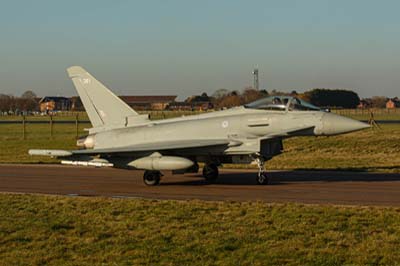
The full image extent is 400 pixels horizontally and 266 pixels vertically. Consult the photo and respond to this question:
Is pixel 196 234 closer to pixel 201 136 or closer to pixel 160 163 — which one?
pixel 160 163

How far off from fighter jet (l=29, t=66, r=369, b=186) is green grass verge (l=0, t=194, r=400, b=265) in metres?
4.46

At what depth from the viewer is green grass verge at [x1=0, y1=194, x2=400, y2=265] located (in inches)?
366

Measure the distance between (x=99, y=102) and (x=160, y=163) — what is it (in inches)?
156

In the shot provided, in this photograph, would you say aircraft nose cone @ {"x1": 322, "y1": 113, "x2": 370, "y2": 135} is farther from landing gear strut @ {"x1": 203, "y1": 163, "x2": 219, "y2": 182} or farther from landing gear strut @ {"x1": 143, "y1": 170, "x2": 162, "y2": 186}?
landing gear strut @ {"x1": 143, "y1": 170, "x2": 162, "y2": 186}

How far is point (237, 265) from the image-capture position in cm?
884

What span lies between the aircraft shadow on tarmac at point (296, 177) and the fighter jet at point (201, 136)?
2.09 ft

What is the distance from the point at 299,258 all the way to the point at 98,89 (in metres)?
13.8

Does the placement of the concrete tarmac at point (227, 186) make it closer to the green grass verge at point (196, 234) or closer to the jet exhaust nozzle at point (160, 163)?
the jet exhaust nozzle at point (160, 163)

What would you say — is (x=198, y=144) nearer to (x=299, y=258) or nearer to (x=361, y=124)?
(x=361, y=124)

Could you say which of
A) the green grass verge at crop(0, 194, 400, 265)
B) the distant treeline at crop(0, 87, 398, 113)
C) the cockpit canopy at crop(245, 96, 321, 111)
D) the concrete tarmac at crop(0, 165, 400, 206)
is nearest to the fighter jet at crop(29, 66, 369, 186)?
the cockpit canopy at crop(245, 96, 321, 111)

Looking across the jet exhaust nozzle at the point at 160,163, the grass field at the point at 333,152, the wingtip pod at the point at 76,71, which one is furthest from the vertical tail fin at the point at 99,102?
the grass field at the point at 333,152

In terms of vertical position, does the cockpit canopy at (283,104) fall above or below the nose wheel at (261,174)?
above

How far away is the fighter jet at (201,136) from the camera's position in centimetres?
1886

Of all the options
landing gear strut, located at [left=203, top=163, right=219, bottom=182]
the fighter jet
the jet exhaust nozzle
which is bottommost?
landing gear strut, located at [left=203, top=163, right=219, bottom=182]
